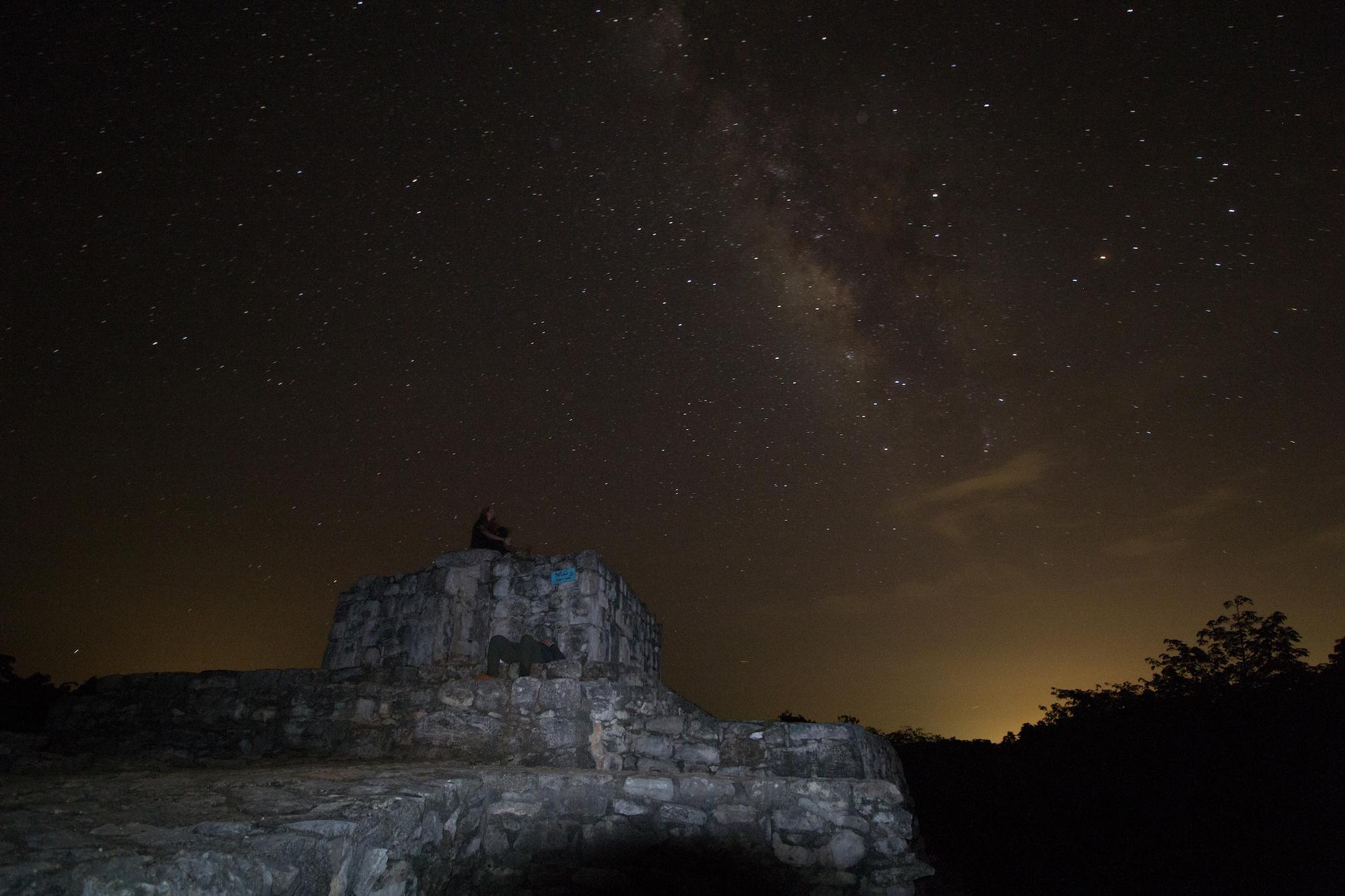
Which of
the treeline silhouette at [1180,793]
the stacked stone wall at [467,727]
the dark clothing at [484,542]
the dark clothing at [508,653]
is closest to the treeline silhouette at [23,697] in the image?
the dark clothing at [484,542]

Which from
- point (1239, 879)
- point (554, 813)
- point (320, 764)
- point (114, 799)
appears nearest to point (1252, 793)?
point (1239, 879)

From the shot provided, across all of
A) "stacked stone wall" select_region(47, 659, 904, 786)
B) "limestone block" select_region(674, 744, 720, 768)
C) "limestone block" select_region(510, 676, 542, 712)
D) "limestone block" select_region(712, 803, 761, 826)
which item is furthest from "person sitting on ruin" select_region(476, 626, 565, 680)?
"limestone block" select_region(712, 803, 761, 826)

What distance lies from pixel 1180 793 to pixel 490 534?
18261mm

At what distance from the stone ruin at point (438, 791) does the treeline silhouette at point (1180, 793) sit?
30.9 feet

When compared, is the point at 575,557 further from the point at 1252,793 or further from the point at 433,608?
the point at 1252,793

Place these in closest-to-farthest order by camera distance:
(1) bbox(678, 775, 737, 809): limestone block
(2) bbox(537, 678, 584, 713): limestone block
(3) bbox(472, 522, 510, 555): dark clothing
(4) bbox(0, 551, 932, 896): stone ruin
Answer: (4) bbox(0, 551, 932, 896): stone ruin → (1) bbox(678, 775, 737, 809): limestone block → (2) bbox(537, 678, 584, 713): limestone block → (3) bbox(472, 522, 510, 555): dark clothing

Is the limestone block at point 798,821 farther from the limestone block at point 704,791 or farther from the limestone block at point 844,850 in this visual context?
the limestone block at point 704,791

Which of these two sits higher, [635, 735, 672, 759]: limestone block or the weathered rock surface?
[635, 735, 672, 759]: limestone block

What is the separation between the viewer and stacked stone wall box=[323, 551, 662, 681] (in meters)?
11.4

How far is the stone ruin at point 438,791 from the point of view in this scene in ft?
9.29

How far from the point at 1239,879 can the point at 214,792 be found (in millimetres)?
19380

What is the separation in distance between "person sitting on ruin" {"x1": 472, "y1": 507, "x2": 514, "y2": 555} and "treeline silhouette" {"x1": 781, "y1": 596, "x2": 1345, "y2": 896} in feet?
35.2

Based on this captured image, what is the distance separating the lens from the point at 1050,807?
17609 millimetres

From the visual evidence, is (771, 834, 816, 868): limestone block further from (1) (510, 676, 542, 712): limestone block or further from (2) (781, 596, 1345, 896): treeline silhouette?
(2) (781, 596, 1345, 896): treeline silhouette
